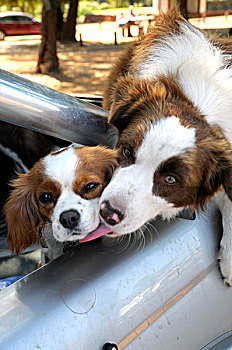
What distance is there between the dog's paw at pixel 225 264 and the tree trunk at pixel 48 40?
11813mm

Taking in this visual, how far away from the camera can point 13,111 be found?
1492mm

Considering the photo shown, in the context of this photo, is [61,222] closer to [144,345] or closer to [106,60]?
[144,345]

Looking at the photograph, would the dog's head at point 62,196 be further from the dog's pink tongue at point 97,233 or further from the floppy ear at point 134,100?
the floppy ear at point 134,100

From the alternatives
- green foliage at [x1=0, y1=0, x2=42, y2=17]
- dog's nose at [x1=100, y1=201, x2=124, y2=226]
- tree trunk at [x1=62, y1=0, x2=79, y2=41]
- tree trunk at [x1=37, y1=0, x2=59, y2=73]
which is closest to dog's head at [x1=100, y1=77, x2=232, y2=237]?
dog's nose at [x1=100, y1=201, x2=124, y2=226]

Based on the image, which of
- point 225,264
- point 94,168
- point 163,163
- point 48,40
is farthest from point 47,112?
point 48,40

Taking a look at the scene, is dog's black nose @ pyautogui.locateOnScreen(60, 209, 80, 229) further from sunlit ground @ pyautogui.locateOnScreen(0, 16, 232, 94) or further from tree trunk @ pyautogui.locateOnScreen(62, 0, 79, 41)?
tree trunk @ pyautogui.locateOnScreen(62, 0, 79, 41)

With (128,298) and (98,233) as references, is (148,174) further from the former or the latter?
(128,298)

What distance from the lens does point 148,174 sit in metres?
1.88

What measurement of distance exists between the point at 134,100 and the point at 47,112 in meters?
0.70

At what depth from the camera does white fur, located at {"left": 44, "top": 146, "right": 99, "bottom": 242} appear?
67.3 inches

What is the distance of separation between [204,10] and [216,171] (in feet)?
106

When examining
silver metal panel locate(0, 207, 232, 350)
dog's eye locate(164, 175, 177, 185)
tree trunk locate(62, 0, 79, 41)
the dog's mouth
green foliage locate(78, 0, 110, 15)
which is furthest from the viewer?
green foliage locate(78, 0, 110, 15)

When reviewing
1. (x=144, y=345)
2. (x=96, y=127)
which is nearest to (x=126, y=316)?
(x=144, y=345)

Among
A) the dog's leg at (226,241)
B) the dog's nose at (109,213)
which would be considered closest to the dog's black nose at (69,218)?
the dog's nose at (109,213)
